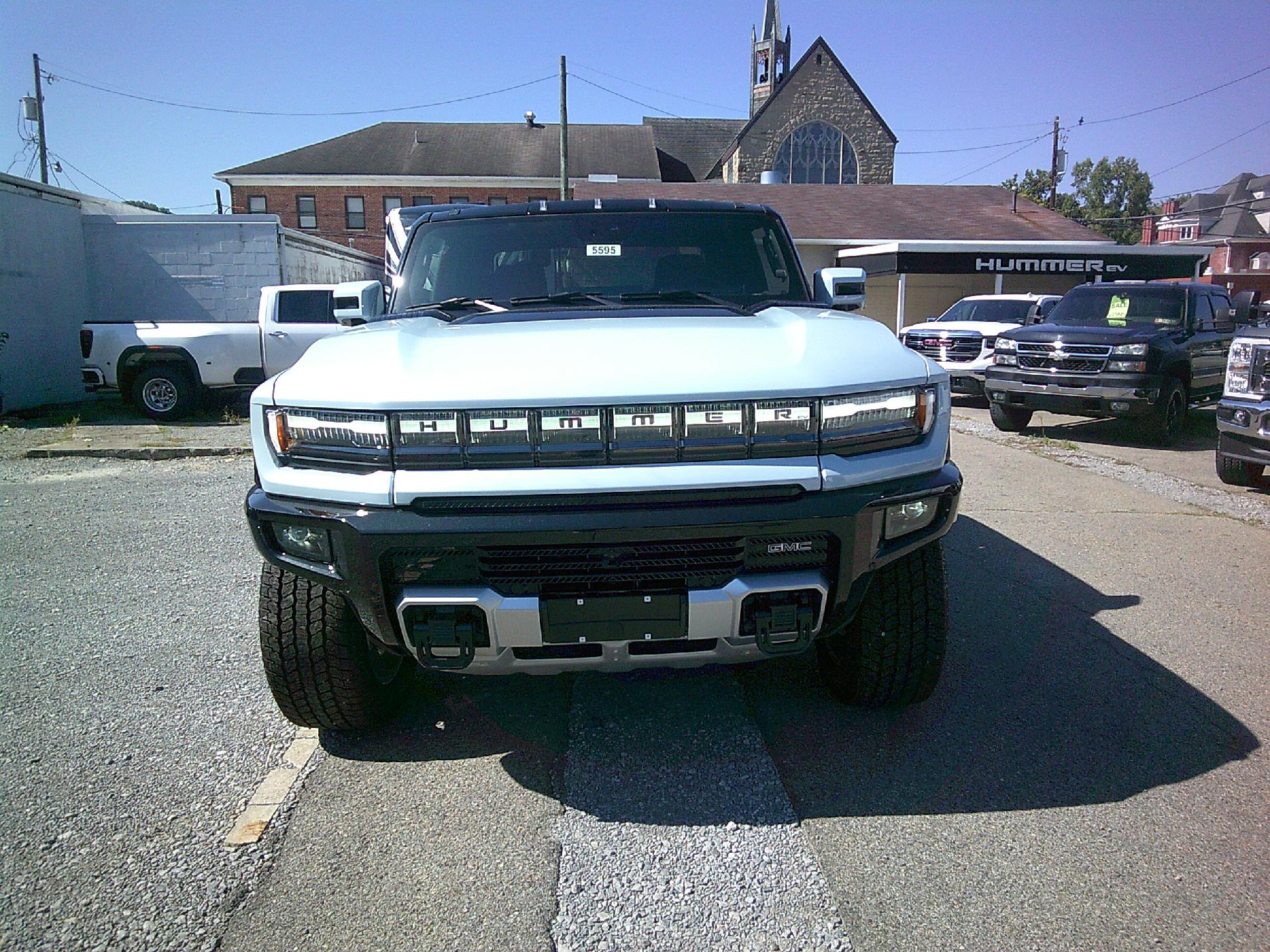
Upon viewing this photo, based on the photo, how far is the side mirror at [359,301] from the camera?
408 centimetres

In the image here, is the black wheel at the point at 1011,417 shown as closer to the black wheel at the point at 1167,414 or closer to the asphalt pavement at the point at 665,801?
the black wheel at the point at 1167,414

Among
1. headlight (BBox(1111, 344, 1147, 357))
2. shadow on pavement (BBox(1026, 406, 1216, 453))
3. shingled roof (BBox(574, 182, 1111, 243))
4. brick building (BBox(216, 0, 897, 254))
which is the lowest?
shadow on pavement (BBox(1026, 406, 1216, 453))

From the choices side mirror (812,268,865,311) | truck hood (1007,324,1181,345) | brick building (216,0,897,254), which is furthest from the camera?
brick building (216,0,897,254)

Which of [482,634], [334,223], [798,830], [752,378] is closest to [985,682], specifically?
[798,830]

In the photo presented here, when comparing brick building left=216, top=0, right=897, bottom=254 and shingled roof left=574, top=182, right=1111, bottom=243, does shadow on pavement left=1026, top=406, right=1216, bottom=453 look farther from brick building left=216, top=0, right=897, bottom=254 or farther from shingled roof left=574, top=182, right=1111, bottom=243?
brick building left=216, top=0, right=897, bottom=254

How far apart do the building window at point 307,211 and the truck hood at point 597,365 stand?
51.6 meters

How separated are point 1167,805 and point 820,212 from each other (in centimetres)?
3064

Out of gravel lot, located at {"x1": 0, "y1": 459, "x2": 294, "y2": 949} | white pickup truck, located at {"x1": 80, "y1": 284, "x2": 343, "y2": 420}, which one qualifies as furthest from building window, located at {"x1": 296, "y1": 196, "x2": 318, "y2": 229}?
gravel lot, located at {"x1": 0, "y1": 459, "x2": 294, "y2": 949}

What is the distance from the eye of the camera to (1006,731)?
316 cm

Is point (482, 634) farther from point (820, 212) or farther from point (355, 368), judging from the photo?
point (820, 212)

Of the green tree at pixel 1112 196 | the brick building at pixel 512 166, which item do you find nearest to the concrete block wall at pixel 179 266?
the brick building at pixel 512 166

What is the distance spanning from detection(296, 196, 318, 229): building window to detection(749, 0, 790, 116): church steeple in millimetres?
30094

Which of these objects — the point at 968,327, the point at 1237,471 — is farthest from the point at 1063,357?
the point at 968,327

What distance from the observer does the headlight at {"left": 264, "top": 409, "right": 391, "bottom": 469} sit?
250 cm
